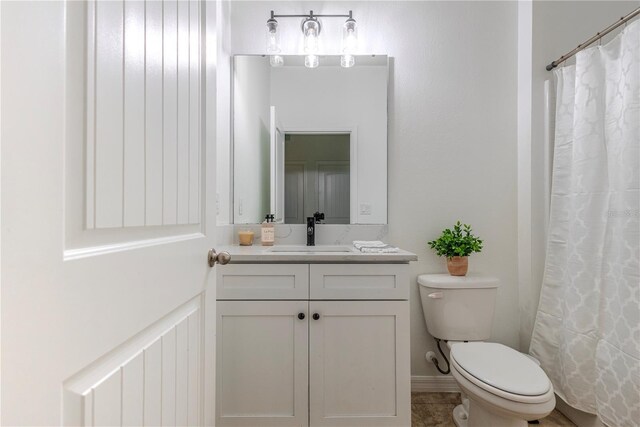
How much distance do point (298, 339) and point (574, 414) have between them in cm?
143

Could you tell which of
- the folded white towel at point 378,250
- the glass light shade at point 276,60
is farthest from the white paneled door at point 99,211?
the glass light shade at point 276,60

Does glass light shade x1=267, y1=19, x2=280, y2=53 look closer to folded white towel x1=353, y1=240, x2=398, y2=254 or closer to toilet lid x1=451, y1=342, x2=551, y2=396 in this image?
folded white towel x1=353, y1=240, x2=398, y2=254

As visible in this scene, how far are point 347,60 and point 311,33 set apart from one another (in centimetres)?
26

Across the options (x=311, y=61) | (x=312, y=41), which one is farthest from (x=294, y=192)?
(x=312, y=41)

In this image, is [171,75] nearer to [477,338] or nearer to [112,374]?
[112,374]

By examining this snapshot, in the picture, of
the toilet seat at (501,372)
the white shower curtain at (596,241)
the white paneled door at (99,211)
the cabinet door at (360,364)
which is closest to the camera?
the white paneled door at (99,211)

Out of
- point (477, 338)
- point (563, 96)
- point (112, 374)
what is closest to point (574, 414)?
point (477, 338)

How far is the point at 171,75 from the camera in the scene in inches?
27.5

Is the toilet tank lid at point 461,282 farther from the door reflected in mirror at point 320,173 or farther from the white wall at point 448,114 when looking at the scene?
the door reflected in mirror at point 320,173

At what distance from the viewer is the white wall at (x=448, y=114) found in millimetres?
1929

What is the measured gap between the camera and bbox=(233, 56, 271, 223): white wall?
1.93 metres

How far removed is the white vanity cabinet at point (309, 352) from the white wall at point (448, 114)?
64 centimetres

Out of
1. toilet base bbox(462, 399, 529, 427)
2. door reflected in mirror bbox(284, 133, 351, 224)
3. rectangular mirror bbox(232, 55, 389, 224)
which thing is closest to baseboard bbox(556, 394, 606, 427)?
toilet base bbox(462, 399, 529, 427)

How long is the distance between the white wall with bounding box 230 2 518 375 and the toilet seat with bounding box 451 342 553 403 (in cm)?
57
